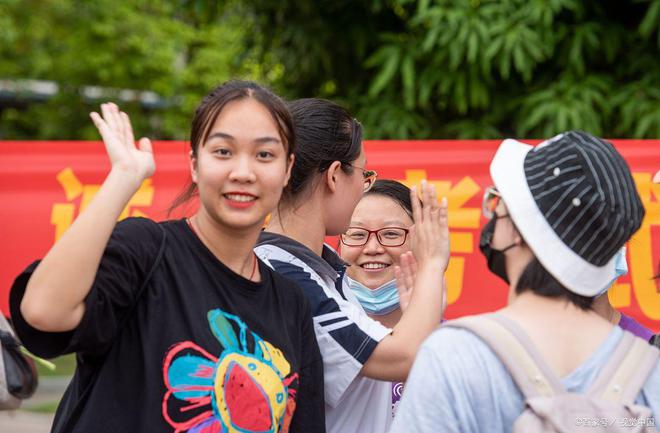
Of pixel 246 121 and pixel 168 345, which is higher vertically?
pixel 246 121

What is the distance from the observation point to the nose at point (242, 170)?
192cm

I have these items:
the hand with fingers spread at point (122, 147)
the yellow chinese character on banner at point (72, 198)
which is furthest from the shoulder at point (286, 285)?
the yellow chinese character on banner at point (72, 198)

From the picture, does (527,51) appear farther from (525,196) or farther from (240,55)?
(525,196)

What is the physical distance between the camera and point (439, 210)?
7.19 feet

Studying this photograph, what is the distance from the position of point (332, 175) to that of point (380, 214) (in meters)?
0.81

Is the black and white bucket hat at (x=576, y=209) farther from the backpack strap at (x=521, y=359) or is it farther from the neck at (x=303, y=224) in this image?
the neck at (x=303, y=224)

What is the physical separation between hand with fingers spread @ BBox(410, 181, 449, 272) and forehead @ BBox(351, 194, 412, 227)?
954mm

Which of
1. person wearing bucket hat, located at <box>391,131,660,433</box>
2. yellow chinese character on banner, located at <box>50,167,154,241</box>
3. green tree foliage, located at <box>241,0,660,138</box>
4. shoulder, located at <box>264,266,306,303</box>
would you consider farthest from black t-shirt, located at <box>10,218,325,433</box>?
green tree foliage, located at <box>241,0,660,138</box>

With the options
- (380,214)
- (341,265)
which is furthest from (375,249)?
(341,265)

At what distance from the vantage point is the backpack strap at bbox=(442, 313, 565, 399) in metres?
1.62

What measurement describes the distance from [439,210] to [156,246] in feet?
2.26

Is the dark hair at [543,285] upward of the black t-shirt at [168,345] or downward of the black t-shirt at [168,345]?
upward

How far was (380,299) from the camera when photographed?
3129mm

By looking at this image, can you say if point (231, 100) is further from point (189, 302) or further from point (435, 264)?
point (435, 264)
